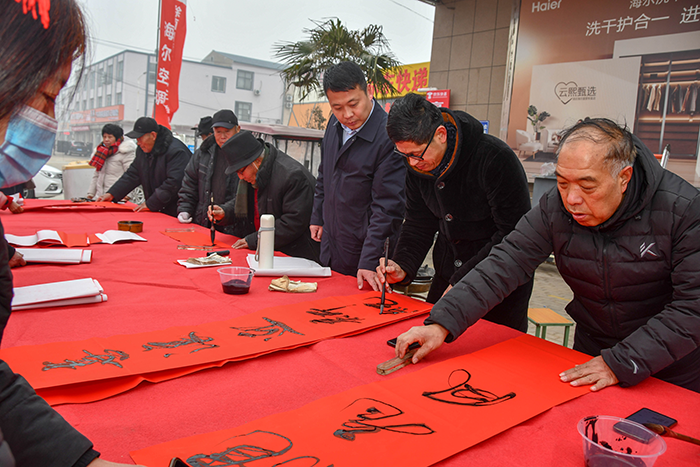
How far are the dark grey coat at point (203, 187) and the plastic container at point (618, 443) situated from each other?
2675 millimetres

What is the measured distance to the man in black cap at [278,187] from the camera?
2.38 metres

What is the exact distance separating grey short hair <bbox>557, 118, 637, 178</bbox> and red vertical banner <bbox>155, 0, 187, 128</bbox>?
5378 mm

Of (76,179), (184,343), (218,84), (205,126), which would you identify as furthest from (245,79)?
(184,343)

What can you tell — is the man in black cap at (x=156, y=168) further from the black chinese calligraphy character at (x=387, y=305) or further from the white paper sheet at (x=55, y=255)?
the black chinese calligraphy character at (x=387, y=305)

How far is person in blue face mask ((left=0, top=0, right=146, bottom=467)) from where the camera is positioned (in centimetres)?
47

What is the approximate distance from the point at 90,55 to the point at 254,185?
192 cm

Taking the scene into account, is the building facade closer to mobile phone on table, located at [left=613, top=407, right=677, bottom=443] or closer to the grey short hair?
the grey short hair

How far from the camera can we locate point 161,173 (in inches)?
152

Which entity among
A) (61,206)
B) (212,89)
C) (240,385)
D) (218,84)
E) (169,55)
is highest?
(218,84)

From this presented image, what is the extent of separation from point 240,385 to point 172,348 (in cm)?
24

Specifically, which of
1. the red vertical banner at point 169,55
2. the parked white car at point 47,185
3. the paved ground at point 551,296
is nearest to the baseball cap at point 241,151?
the paved ground at point 551,296

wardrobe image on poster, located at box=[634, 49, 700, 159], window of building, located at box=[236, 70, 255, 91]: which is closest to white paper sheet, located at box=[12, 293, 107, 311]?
wardrobe image on poster, located at box=[634, 49, 700, 159]

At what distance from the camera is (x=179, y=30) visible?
569 cm

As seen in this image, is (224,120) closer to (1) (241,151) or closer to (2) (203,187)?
(2) (203,187)
